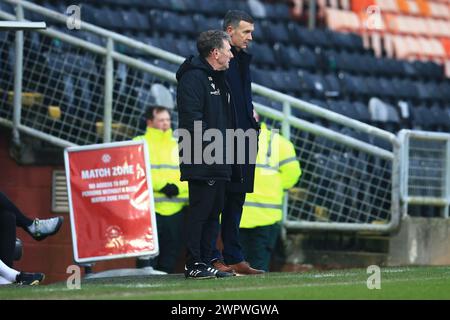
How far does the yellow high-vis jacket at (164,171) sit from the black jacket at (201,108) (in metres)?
2.83

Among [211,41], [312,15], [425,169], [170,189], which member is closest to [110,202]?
[170,189]

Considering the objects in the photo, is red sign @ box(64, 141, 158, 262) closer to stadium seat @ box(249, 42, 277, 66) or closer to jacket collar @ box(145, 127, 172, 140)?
jacket collar @ box(145, 127, 172, 140)

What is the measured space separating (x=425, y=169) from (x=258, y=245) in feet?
6.40

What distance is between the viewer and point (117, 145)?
1162 centimetres

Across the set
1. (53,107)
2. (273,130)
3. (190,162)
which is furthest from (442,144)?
(190,162)

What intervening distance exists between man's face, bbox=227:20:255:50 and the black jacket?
1.53 feet

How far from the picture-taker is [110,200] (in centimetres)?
1164

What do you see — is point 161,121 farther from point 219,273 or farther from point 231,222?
point 219,273

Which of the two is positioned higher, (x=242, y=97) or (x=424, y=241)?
(x=242, y=97)

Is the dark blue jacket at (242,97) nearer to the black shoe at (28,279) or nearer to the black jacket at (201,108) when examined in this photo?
the black jacket at (201,108)

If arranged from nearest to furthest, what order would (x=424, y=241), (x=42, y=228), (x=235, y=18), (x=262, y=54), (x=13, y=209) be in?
(x=235, y=18)
(x=13, y=209)
(x=42, y=228)
(x=424, y=241)
(x=262, y=54)

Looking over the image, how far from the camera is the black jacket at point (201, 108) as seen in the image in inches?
356
